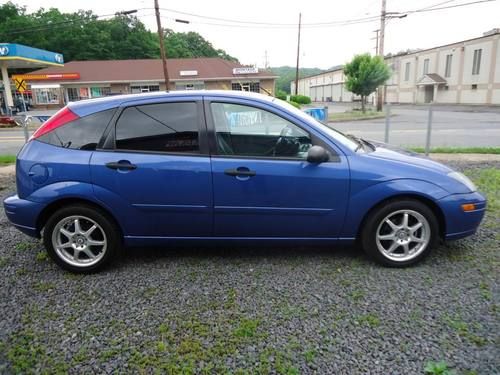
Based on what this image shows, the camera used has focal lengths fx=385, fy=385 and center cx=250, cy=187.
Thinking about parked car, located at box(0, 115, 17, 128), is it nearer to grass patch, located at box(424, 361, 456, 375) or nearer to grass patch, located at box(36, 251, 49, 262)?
grass patch, located at box(36, 251, 49, 262)

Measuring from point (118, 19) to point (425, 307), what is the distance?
2827 inches

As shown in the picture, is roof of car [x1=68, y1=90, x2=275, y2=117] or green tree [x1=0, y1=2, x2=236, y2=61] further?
green tree [x1=0, y1=2, x2=236, y2=61]

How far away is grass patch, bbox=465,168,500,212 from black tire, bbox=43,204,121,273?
467 cm

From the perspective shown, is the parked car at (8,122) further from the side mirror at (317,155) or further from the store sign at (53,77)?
the side mirror at (317,155)

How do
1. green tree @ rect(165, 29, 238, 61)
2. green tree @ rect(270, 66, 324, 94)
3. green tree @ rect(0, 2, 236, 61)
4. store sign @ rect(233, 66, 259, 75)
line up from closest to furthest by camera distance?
store sign @ rect(233, 66, 259, 75) < green tree @ rect(0, 2, 236, 61) < green tree @ rect(165, 29, 238, 61) < green tree @ rect(270, 66, 324, 94)

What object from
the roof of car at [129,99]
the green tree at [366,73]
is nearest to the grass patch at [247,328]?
the roof of car at [129,99]

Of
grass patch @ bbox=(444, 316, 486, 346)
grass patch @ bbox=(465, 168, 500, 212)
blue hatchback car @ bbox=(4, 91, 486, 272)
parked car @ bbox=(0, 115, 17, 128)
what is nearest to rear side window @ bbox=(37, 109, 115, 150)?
blue hatchback car @ bbox=(4, 91, 486, 272)

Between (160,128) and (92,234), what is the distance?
3.88 feet

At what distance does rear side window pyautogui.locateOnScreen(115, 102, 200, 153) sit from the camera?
11.5 feet

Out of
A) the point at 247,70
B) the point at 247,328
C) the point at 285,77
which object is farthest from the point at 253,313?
the point at 285,77

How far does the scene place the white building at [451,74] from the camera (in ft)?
139

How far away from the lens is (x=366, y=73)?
28906 millimetres

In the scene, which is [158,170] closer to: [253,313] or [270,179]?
[270,179]

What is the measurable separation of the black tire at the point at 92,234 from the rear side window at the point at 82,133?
570 millimetres
